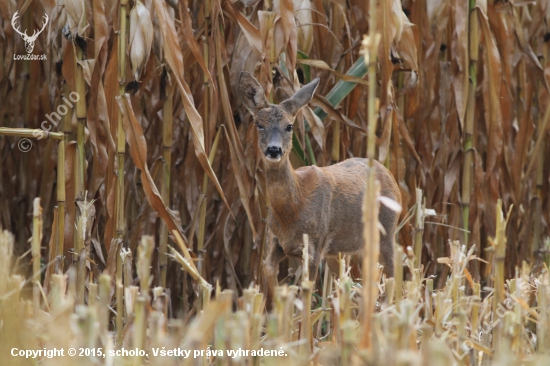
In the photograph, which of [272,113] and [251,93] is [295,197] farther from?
[251,93]

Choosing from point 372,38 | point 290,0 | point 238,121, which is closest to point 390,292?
point 372,38

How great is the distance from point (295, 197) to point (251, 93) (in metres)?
0.56

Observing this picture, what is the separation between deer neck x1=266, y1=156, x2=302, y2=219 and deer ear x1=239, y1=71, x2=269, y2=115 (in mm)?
301

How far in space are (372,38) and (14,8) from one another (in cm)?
315

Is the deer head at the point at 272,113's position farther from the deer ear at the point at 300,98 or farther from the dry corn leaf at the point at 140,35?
the dry corn leaf at the point at 140,35

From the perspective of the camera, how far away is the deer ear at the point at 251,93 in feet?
11.9

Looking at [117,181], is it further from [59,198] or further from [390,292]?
Result: [390,292]

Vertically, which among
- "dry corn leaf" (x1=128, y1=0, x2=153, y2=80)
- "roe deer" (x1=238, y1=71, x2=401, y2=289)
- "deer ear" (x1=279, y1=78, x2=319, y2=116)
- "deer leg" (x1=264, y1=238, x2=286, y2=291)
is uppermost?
"dry corn leaf" (x1=128, y1=0, x2=153, y2=80)

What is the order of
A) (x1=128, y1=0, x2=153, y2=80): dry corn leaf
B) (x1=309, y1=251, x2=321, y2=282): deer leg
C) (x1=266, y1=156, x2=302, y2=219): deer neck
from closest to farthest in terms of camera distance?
1. (x1=128, y1=0, x2=153, y2=80): dry corn leaf
2. (x1=309, y1=251, x2=321, y2=282): deer leg
3. (x1=266, y1=156, x2=302, y2=219): deer neck

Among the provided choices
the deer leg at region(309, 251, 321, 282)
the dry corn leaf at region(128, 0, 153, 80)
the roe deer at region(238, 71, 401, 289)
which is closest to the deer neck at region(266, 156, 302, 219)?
the roe deer at region(238, 71, 401, 289)

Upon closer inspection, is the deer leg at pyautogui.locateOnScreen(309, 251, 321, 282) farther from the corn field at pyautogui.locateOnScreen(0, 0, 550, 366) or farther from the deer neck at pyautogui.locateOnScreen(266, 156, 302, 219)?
the deer neck at pyautogui.locateOnScreen(266, 156, 302, 219)

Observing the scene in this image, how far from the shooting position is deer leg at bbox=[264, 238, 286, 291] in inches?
144

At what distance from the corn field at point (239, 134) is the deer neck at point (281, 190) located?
13 cm

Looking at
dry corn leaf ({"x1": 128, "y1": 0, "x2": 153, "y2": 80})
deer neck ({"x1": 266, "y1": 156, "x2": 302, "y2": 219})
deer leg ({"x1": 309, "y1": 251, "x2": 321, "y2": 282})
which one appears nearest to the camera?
dry corn leaf ({"x1": 128, "y1": 0, "x2": 153, "y2": 80})
